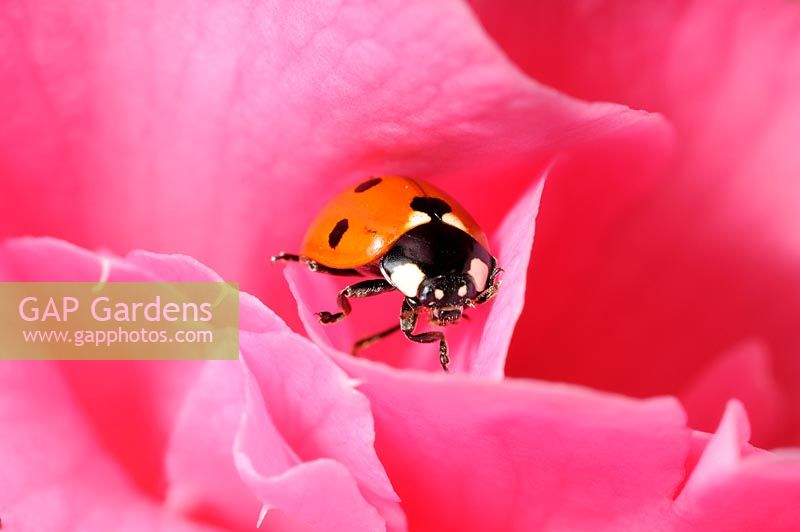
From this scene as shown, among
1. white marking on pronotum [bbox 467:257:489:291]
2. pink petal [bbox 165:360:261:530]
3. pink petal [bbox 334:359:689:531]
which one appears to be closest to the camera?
pink petal [bbox 334:359:689:531]

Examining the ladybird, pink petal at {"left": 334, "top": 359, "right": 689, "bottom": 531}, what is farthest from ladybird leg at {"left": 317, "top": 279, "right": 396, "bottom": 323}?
pink petal at {"left": 334, "top": 359, "right": 689, "bottom": 531}

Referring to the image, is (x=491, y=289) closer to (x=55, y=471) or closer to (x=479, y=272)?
(x=479, y=272)

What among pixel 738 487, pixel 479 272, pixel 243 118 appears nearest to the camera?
pixel 738 487

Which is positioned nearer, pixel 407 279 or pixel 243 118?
pixel 243 118

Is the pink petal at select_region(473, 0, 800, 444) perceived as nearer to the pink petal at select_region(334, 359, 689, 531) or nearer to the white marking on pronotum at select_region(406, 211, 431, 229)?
the white marking on pronotum at select_region(406, 211, 431, 229)

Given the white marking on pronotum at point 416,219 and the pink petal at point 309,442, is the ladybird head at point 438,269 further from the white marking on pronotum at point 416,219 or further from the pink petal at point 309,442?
the pink petal at point 309,442

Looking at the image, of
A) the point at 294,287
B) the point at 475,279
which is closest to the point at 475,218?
the point at 475,279

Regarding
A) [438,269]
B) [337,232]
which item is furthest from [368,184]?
[438,269]
